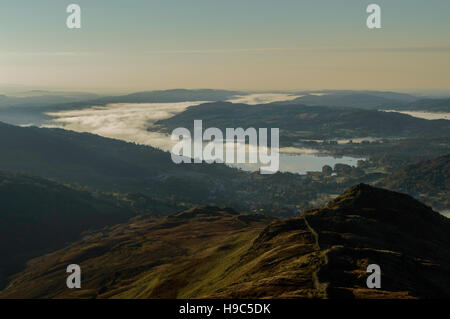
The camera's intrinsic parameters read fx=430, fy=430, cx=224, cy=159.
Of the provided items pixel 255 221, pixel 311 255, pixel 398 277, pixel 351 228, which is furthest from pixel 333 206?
pixel 255 221

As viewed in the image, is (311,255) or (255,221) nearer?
(311,255)
